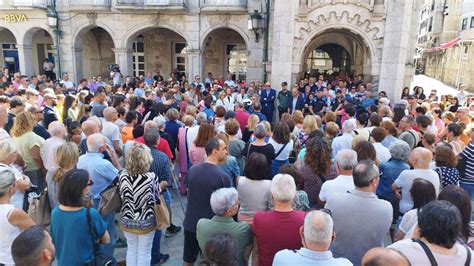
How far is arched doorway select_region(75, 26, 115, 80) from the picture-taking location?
17.4 m

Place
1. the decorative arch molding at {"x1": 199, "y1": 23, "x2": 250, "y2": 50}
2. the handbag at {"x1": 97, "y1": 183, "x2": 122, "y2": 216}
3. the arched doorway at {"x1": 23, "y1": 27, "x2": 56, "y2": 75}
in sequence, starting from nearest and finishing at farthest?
the handbag at {"x1": 97, "y1": 183, "x2": 122, "y2": 216} → the decorative arch molding at {"x1": 199, "y1": 23, "x2": 250, "y2": 50} → the arched doorway at {"x1": 23, "y1": 27, "x2": 56, "y2": 75}

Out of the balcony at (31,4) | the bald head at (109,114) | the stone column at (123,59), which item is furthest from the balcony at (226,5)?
the bald head at (109,114)

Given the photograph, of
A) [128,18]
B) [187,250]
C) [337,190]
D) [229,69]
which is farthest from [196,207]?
[229,69]

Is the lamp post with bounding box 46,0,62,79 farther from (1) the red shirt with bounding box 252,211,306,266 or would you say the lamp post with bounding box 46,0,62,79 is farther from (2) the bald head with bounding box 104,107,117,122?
(1) the red shirt with bounding box 252,211,306,266

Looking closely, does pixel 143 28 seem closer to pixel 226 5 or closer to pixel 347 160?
pixel 226 5

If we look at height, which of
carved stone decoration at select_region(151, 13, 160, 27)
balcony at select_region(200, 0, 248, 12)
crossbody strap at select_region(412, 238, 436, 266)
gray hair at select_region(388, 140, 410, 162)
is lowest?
crossbody strap at select_region(412, 238, 436, 266)

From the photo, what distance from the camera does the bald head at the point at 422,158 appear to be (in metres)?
3.69

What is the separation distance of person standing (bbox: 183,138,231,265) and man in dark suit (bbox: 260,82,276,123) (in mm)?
7591

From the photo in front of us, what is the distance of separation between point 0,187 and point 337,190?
9.83ft

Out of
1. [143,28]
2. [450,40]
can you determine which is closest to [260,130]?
[143,28]

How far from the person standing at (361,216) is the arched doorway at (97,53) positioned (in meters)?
16.9

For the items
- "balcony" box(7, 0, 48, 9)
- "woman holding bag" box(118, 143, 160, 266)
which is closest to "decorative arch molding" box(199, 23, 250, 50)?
"balcony" box(7, 0, 48, 9)

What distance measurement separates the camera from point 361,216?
9.66ft

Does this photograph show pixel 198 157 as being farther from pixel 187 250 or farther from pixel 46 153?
pixel 46 153
